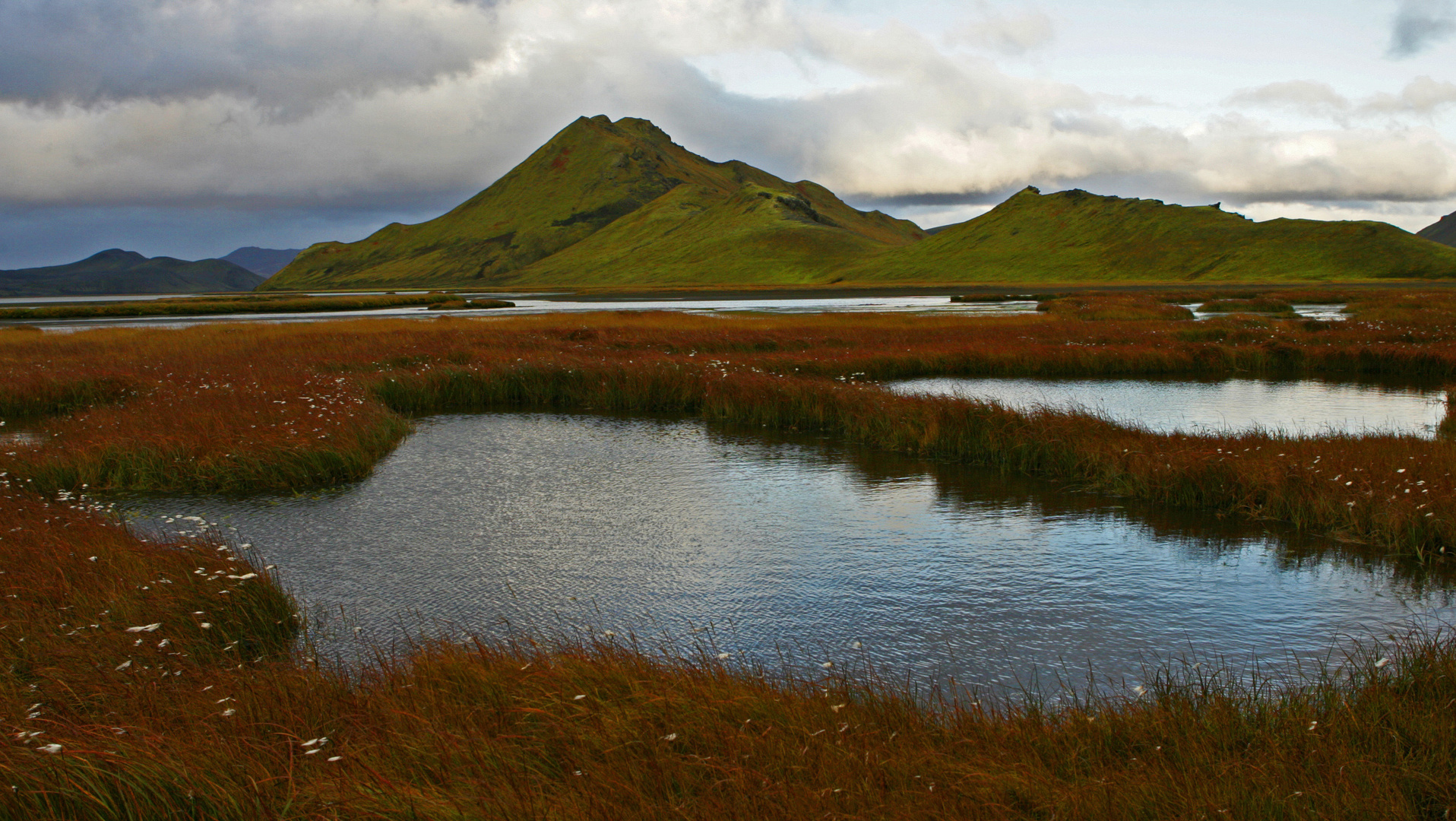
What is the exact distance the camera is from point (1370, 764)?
19.6 ft

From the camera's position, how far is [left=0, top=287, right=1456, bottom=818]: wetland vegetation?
225 inches

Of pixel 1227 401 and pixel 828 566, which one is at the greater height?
pixel 1227 401

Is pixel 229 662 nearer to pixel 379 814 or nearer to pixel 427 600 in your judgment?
pixel 427 600

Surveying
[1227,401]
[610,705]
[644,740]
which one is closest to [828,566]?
[610,705]

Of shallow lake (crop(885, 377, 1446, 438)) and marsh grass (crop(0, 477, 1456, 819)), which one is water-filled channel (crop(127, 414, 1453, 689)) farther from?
shallow lake (crop(885, 377, 1446, 438))

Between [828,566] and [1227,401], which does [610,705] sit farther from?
[1227,401]

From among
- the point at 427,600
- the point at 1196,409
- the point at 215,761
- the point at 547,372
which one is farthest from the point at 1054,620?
the point at 547,372

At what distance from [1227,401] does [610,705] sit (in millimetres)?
28345

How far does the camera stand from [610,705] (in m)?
7.38

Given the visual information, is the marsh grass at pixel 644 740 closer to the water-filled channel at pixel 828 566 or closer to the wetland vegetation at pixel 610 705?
the wetland vegetation at pixel 610 705

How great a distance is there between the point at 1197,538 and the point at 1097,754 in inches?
394

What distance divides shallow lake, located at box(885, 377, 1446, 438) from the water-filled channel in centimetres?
717

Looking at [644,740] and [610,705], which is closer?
[644,740]

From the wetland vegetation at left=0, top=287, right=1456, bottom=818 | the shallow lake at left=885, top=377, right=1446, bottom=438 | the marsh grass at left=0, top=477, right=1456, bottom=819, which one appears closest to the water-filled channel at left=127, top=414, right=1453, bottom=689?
the wetland vegetation at left=0, top=287, right=1456, bottom=818
